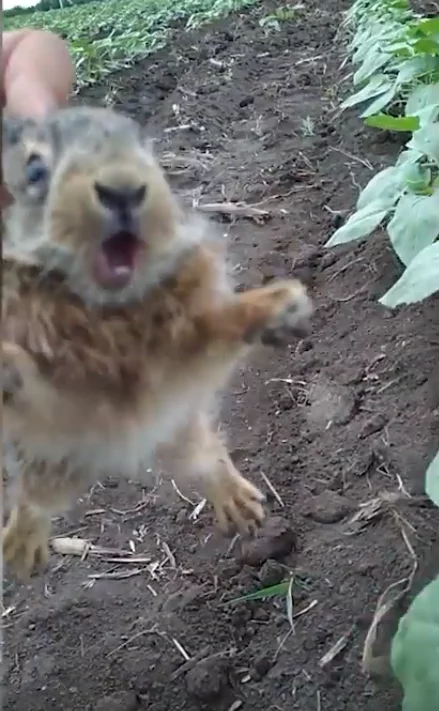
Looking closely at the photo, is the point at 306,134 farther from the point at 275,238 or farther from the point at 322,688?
the point at 322,688

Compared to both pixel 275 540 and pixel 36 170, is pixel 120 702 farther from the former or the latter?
pixel 36 170

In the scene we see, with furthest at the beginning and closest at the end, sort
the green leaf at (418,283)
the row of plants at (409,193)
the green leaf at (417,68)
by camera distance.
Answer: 1. the green leaf at (417,68)
2. the green leaf at (418,283)
3. the row of plants at (409,193)

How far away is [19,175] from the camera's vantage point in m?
0.49

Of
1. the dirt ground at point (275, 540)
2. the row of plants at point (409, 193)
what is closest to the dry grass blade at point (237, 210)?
the dirt ground at point (275, 540)

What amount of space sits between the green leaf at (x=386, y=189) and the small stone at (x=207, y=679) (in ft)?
1.38

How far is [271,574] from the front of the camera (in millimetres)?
852

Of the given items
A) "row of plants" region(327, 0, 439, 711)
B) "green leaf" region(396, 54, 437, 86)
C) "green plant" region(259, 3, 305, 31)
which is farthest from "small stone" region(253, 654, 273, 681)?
"green plant" region(259, 3, 305, 31)

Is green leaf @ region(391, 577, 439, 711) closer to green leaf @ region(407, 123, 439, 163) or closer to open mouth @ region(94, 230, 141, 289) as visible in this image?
open mouth @ region(94, 230, 141, 289)

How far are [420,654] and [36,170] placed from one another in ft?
1.07

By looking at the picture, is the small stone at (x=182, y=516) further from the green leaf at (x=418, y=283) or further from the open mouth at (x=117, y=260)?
the open mouth at (x=117, y=260)

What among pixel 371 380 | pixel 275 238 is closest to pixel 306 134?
pixel 275 238

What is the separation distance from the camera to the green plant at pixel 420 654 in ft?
1.78

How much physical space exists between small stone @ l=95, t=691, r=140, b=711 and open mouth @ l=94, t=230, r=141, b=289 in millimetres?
431

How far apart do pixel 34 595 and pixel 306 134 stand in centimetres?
93
